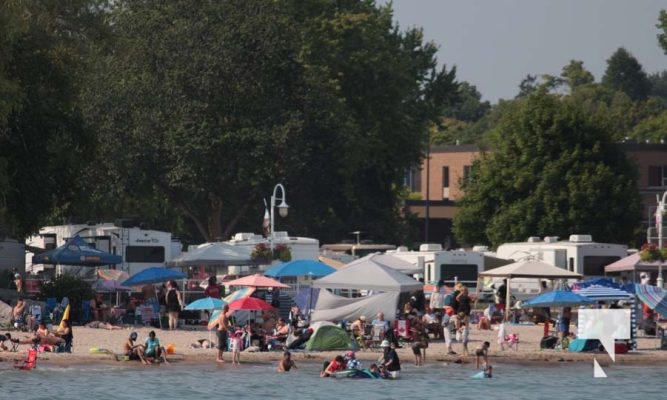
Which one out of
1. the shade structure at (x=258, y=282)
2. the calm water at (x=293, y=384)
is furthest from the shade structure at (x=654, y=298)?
the shade structure at (x=258, y=282)

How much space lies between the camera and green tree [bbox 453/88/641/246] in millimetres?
78938

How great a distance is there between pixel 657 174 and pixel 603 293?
2273 inches

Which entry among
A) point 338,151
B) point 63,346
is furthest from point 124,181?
point 63,346

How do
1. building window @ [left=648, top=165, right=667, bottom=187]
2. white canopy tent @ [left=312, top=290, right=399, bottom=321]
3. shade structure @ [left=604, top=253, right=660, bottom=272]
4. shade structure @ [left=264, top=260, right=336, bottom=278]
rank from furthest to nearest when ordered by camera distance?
building window @ [left=648, top=165, right=667, bottom=187]
shade structure @ [left=604, top=253, right=660, bottom=272]
shade structure @ [left=264, top=260, right=336, bottom=278]
white canopy tent @ [left=312, top=290, right=399, bottom=321]

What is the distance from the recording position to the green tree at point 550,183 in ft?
259

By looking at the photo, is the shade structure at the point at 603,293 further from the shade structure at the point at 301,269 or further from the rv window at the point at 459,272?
the rv window at the point at 459,272

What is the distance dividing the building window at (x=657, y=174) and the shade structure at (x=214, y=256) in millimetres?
50262

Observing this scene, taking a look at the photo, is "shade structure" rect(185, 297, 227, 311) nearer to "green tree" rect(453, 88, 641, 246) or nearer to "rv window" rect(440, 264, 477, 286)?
"rv window" rect(440, 264, 477, 286)

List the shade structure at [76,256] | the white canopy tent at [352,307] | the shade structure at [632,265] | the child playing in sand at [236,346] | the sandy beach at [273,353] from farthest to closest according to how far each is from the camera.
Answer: the shade structure at [632,265] → the shade structure at [76,256] → the white canopy tent at [352,307] → the sandy beach at [273,353] → the child playing in sand at [236,346]

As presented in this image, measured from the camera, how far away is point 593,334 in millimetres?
47031

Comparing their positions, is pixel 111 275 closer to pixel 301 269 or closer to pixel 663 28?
pixel 301 269

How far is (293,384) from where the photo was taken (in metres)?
39.6

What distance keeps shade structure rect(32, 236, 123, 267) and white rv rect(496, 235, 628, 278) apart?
16.9m

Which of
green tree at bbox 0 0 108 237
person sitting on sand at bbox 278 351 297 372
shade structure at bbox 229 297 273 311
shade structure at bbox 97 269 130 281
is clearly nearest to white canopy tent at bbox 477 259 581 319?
shade structure at bbox 97 269 130 281
